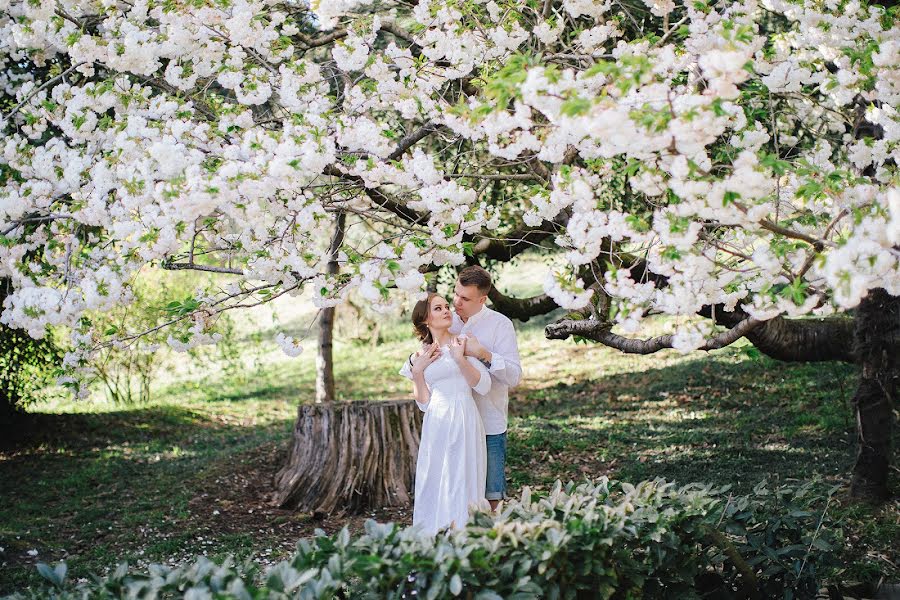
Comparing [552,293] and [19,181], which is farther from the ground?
[19,181]

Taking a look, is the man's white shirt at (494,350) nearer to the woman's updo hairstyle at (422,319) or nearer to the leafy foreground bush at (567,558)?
the woman's updo hairstyle at (422,319)

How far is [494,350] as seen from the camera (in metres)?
4.58

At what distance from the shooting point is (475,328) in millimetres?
4645

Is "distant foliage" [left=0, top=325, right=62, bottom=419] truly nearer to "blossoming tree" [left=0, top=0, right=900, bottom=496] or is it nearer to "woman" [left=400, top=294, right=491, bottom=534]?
"blossoming tree" [left=0, top=0, right=900, bottom=496]

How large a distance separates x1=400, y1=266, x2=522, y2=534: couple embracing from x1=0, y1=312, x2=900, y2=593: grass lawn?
1.76 meters

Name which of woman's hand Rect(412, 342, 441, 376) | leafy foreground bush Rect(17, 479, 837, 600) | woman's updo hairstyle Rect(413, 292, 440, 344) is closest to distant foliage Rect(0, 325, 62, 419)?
woman's updo hairstyle Rect(413, 292, 440, 344)

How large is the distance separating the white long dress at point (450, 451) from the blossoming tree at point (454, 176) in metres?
0.62

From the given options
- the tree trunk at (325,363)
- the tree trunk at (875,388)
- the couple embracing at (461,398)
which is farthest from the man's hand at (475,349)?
the tree trunk at (325,363)

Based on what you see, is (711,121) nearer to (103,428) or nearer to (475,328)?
(475,328)

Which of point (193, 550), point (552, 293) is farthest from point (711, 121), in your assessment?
point (193, 550)

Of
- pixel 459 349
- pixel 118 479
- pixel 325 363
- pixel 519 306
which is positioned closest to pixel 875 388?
pixel 519 306

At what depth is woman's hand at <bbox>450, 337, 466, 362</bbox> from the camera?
434 cm

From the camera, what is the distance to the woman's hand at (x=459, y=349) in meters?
4.34

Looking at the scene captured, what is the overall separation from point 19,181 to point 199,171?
1470mm
